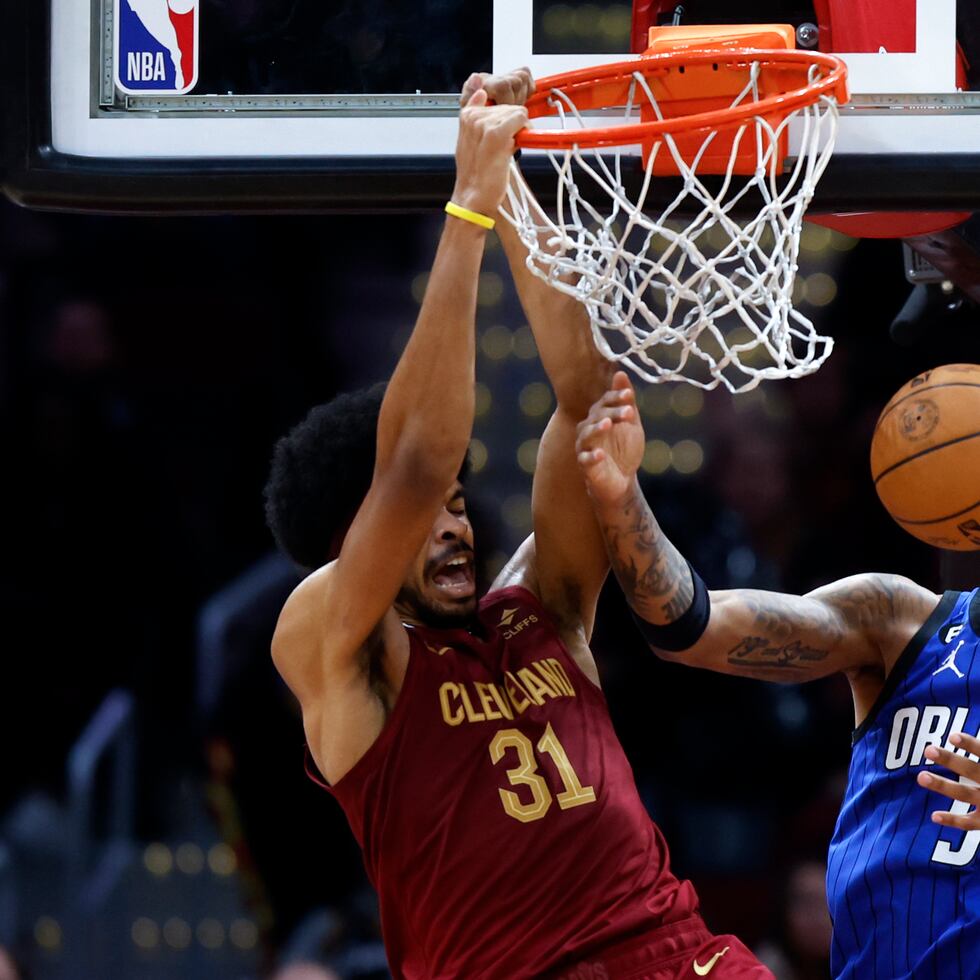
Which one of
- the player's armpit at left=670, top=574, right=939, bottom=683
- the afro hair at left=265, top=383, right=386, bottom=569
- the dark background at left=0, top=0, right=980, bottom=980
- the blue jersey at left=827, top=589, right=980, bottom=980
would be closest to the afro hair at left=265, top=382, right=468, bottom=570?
the afro hair at left=265, top=383, right=386, bottom=569

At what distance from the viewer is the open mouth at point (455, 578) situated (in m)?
2.98

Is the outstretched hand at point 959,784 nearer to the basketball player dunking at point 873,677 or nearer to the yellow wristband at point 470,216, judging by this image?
the basketball player dunking at point 873,677

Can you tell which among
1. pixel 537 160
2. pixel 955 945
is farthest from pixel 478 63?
pixel 955 945

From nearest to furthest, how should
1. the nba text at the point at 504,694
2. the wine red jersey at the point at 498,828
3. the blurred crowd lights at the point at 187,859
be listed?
the wine red jersey at the point at 498,828, the nba text at the point at 504,694, the blurred crowd lights at the point at 187,859

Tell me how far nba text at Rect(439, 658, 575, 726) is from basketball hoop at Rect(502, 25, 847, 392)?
0.60 m

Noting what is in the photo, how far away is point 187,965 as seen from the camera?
631 centimetres

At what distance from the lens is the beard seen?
2979mm

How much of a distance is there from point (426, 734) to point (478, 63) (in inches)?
51.4

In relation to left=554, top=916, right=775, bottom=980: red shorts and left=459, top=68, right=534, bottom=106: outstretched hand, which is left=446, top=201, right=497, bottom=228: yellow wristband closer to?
left=459, top=68, right=534, bottom=106: outstretched hand

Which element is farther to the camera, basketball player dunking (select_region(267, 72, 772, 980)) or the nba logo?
the nba logo

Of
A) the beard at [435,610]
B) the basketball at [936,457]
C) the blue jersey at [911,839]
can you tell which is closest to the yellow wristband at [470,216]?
the beard at [435,610]

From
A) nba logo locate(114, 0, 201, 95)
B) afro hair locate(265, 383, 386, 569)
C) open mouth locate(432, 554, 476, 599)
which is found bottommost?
open mouth locate(432, 554, 476, 599)

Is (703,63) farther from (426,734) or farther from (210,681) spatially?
(210,681)

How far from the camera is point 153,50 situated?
3.09 m
